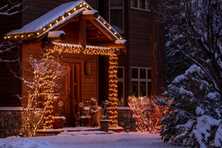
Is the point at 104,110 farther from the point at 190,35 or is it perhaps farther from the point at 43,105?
the point at 190,35

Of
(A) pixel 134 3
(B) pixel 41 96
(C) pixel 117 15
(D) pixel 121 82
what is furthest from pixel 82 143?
(A) pixel 134 3

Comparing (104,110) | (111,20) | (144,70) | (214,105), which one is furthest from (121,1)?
(214,105)

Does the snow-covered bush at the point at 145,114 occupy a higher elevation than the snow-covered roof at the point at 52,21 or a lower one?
lower

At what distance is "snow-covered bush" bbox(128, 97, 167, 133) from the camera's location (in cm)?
2494

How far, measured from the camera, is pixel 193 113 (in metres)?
17.4

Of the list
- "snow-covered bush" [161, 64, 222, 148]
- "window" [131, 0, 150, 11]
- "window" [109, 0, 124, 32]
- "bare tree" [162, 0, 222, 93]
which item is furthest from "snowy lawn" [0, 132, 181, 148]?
"window" [131, 0, 150, 11]

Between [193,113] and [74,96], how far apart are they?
8.76 metres

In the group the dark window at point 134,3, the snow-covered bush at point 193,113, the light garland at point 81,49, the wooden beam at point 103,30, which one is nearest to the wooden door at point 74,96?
the light garland at point 81,49

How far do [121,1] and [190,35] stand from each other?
13479 mm

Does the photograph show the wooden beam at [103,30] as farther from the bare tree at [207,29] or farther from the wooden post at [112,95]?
the bare tree at [207,29]

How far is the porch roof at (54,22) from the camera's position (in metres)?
21.9

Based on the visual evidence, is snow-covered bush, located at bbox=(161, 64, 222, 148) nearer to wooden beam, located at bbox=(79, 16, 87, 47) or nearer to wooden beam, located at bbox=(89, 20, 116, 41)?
wooden beam, located at bbox=(79, 16, 87, 47)

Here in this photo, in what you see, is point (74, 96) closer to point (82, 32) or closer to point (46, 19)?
point (82, 32)

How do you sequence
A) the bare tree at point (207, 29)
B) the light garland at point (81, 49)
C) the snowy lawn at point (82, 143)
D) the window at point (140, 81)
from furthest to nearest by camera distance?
the window at point (140, 81), the light garland at point (81, 49), the snowy lawn at point (82, 143), the bare tree at point (207, 29)
